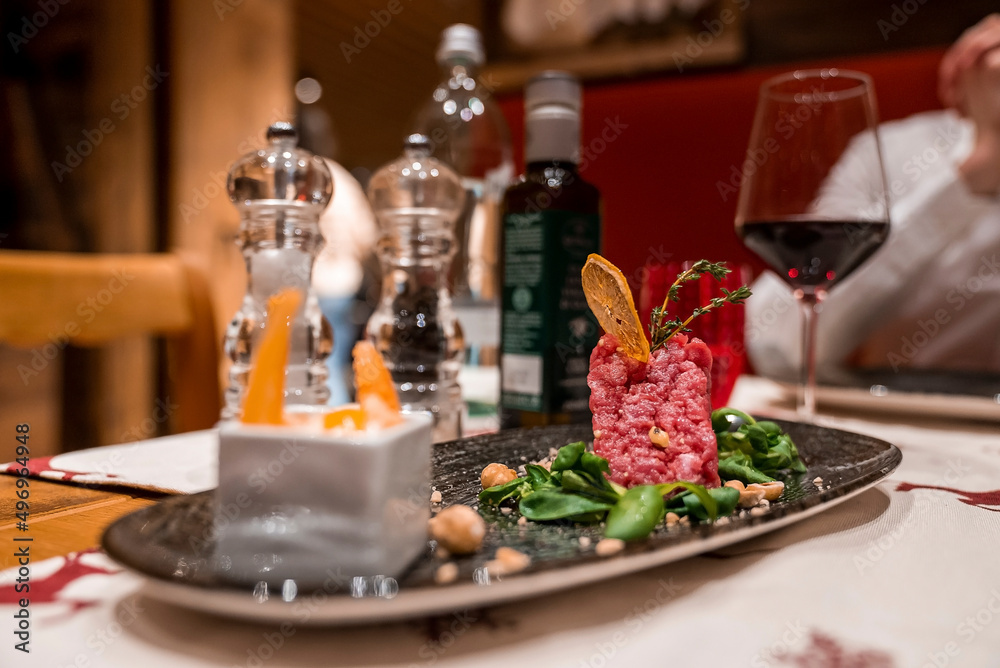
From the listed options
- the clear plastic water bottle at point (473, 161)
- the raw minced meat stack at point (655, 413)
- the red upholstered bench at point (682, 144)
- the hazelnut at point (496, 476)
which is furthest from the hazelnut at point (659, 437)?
the red upholstered bench at point (682, 144)

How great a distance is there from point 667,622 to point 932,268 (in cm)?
201

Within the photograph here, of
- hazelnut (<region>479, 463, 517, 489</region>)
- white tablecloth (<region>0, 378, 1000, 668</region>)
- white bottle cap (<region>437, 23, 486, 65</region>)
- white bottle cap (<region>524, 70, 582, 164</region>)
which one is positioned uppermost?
white bottle cap (<region>437, 23, 486, 65</region>)

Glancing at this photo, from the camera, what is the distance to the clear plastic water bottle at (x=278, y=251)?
0.82 metres

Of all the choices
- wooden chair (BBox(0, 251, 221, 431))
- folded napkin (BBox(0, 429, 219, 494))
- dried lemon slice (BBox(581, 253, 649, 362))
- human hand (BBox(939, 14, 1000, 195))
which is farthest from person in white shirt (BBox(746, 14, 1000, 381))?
wooden chair (BBox(0, 251, 221, 431))

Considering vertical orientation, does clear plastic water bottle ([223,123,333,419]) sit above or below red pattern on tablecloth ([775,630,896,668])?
above

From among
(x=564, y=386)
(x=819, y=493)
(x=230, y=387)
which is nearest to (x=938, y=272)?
(x=564, y=386)

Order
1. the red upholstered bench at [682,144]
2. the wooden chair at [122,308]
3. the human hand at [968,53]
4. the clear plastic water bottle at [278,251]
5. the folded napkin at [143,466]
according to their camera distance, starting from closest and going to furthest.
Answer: the folded napkin at [143,466]
the clear plastic water bottle at [278,251]
the wooden chair at [122,308]
the human hand at [968,53]
the red upholstered bench at [682,144]

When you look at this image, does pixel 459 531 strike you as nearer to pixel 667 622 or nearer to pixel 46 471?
pixel 667 622

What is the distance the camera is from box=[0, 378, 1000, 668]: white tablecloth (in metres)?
0.32

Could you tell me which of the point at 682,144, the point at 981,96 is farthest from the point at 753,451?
the point at 682,144

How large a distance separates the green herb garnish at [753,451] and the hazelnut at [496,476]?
173 mm

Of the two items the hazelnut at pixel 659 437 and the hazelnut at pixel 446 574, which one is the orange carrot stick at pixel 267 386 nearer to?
the hazelnut at pixel 446 574

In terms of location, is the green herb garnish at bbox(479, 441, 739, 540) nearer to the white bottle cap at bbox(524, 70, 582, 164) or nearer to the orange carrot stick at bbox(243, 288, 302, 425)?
the orange carrot stick at bbox(243, 288, 302, 425)

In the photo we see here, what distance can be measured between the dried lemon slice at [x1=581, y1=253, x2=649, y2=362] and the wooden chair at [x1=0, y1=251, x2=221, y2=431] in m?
0.93
